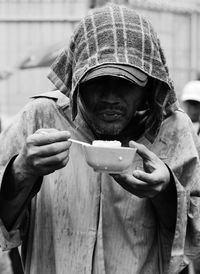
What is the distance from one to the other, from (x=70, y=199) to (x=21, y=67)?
Result: 932 cm

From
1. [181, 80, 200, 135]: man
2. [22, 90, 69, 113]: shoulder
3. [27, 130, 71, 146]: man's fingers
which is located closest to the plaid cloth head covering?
[22, 90, 69, 113]: shoulder

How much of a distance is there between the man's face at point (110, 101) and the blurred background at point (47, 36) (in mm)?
8470

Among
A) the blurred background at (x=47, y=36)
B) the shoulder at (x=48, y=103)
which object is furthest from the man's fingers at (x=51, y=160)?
the blurred background at (x=47, y=36)

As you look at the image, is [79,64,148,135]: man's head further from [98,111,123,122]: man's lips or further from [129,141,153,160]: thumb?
[129,141,153,160]: thumb

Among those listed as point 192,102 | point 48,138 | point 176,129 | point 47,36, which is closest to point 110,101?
point 48,138

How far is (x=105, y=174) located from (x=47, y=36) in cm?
988

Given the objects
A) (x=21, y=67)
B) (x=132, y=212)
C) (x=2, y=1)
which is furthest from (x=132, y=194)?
(x=2, y=1)

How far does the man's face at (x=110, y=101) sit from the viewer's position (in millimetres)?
2482

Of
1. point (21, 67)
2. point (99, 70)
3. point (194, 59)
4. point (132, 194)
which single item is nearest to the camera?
point (99, 70)

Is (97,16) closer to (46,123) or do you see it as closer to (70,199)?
(46,123)

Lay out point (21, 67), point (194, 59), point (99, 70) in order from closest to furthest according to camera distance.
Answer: point (99, 70)
point (21, 67)
point (194, 59)

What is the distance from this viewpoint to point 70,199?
266 centimetres

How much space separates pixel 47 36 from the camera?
40.6 feet

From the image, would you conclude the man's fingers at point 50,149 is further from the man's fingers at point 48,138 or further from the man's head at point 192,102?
the man's head at point 192,102
